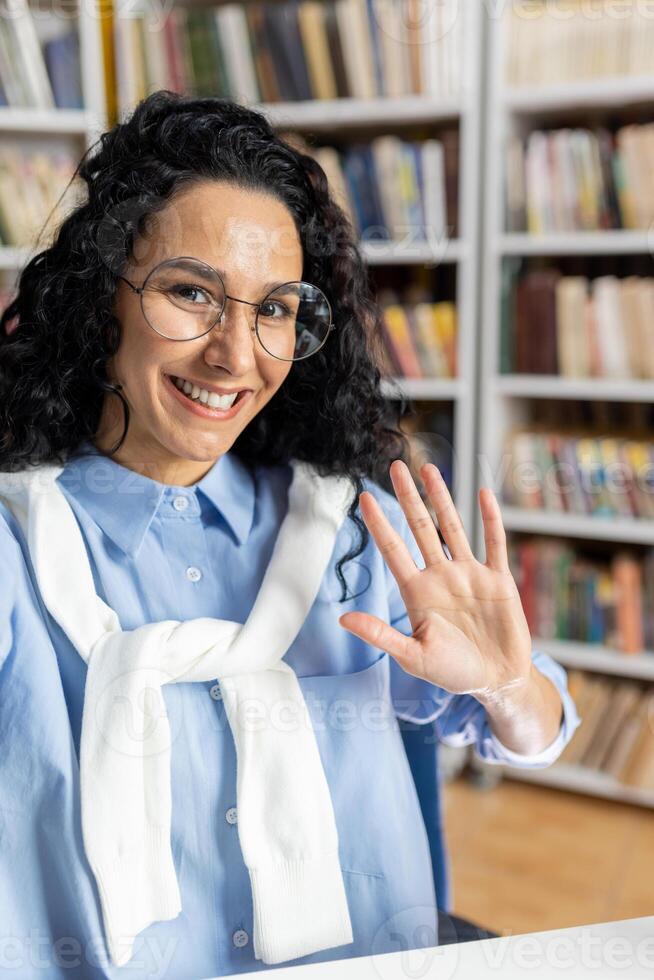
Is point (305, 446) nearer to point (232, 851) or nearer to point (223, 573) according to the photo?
point (223, 573)

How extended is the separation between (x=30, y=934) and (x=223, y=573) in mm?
338

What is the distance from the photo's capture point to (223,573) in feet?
2.84

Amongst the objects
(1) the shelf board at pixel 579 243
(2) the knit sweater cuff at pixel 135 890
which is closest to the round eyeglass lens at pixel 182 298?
(2) the knit sweater cuff at pixel 135 890

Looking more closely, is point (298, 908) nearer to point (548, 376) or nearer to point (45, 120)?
point (548, 376)

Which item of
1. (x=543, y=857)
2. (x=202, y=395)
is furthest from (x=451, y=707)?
(x=543, y=857)

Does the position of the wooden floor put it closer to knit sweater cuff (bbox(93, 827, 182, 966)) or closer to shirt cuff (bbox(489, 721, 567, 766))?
shirt cuff (bbox(489, 721, 567, 766))

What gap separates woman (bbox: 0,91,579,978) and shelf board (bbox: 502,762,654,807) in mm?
1459

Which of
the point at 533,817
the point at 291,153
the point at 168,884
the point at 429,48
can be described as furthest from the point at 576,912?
the point at 429,48

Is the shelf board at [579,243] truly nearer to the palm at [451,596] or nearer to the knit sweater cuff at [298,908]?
the palm at [451,596]

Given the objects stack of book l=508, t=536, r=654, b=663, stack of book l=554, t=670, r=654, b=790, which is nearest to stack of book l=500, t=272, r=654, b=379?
stack of book l=508, t=536, r=654, b=663

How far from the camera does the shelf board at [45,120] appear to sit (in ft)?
6.68

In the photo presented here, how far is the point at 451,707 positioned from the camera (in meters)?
0.94

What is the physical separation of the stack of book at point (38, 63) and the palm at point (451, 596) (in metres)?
1.69

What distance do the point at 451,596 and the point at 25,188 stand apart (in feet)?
5.46
